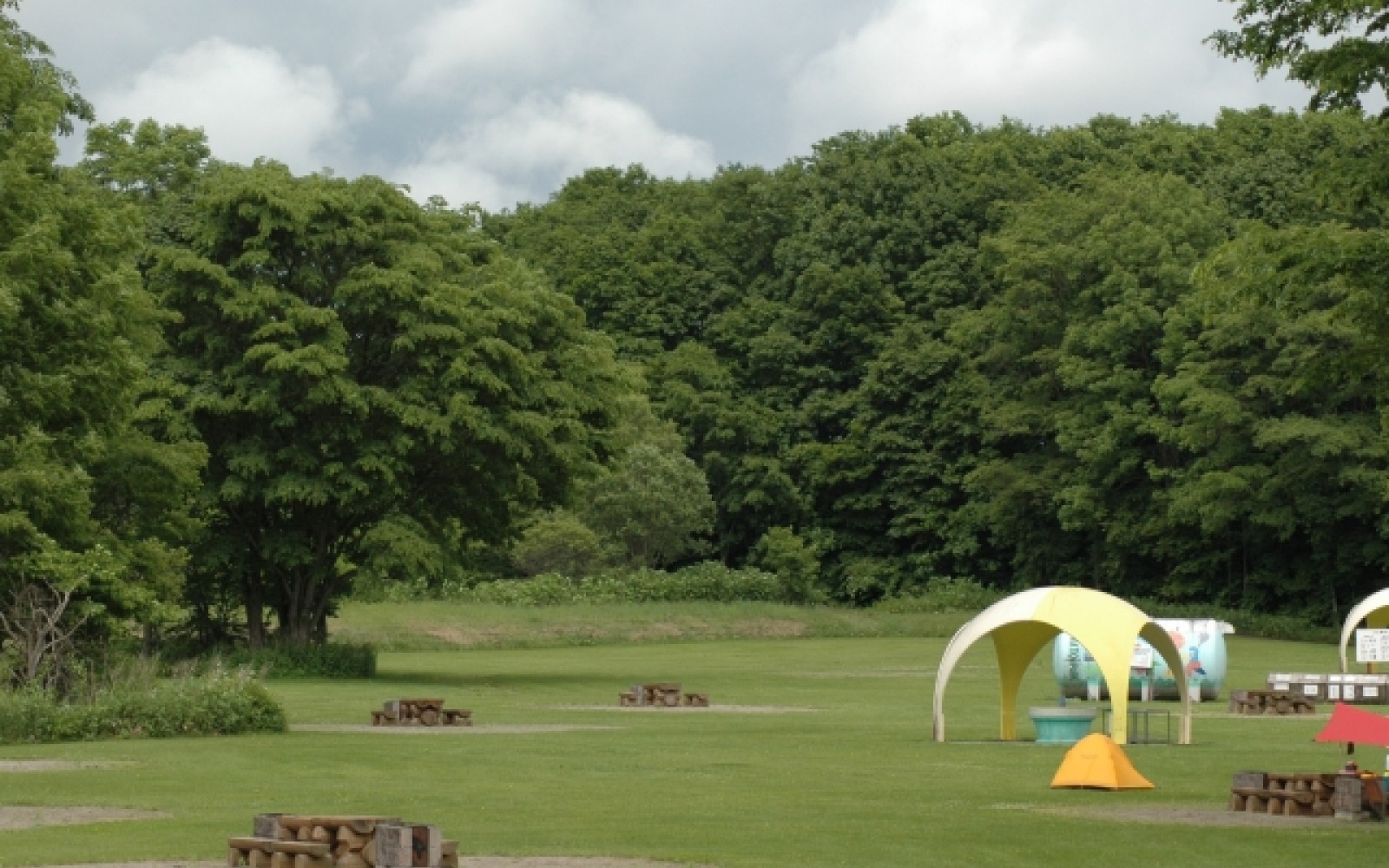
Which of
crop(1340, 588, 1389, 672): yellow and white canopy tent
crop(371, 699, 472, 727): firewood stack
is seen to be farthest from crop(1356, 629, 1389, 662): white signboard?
crop(371, 699, 472, 727): firewood stack

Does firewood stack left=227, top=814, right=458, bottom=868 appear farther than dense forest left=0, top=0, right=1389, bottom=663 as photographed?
No

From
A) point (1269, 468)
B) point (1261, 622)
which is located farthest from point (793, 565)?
point (1269, 468)

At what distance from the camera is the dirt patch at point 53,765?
26531 millimetres

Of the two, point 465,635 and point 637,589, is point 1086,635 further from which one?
point 637,589

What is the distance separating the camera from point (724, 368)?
350 ft

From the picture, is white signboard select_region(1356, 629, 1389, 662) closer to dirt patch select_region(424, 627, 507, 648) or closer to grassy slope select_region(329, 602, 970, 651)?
grassy slope select_region(329, 602, 970, 651)

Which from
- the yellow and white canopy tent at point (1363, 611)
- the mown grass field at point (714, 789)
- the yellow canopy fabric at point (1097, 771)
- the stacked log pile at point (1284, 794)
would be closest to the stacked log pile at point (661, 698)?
the mown grass field at point (714, 789)

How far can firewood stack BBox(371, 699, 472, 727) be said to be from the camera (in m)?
35.8

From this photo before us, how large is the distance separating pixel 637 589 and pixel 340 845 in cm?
6829

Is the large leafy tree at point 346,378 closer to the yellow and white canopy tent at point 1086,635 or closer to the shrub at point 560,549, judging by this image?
the yellow and white canopy tent at point 1086,635

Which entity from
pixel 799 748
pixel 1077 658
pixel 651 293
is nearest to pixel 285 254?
pixel 1077 658

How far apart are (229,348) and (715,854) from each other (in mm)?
35875

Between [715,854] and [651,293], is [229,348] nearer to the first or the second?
[715,854]

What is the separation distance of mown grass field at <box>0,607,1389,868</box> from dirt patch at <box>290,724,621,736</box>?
1.20 feet
